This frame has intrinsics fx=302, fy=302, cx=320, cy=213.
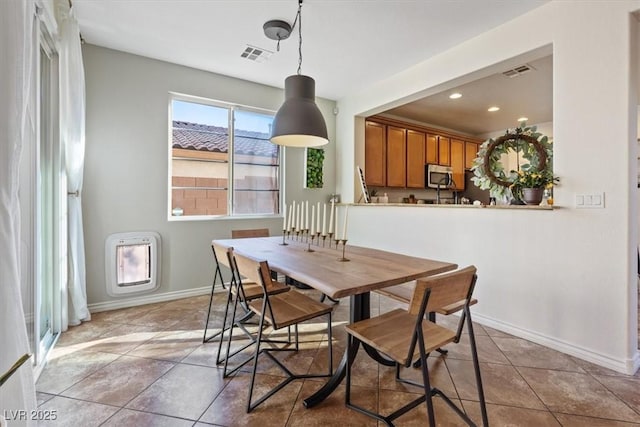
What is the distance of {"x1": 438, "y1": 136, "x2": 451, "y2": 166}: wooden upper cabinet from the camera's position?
553 centimetres

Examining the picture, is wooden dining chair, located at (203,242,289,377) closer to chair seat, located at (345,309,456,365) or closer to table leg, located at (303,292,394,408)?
table leg, located at (303,292,394,408)

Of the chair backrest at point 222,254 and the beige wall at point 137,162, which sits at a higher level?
the beige wall at point 137,162

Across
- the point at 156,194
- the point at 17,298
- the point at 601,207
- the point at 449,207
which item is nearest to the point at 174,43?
the point at 156,194

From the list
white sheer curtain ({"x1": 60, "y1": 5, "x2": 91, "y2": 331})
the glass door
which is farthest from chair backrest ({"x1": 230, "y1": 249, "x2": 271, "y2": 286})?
white sheer curtain ({"x1": 60, "y1": 5, "x2": 91, "y2": 331})

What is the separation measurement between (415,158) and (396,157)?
447 mm

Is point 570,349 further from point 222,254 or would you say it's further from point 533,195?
point 222,254

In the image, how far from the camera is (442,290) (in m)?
1.29

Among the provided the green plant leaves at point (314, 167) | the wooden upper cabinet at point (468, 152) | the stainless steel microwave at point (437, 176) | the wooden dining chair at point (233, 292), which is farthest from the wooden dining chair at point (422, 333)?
the wooden upper cabinet at point (468, 152)

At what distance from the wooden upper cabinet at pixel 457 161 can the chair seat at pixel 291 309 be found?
479cm

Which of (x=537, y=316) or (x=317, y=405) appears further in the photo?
(x=537, y=316)

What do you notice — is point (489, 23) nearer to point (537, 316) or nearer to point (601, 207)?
point (601, 207)

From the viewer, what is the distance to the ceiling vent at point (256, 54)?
3.12 m

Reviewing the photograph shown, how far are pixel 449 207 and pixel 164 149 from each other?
3.18m

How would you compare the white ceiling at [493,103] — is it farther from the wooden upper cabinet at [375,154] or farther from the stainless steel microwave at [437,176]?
the stainless steel microwave at [437,176]
